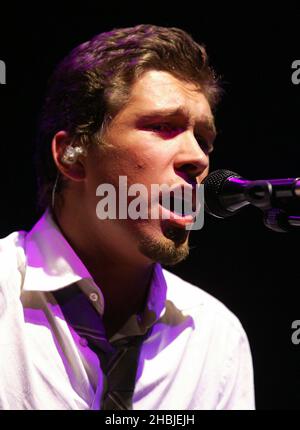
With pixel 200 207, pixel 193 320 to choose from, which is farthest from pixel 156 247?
pixel 193 320

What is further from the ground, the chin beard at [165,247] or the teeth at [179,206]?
the teeth at [179,206]

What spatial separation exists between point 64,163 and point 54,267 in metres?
0.36

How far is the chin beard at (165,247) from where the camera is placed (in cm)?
155

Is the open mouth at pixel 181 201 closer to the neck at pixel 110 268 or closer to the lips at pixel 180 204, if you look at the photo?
the lips at pixel 180 204

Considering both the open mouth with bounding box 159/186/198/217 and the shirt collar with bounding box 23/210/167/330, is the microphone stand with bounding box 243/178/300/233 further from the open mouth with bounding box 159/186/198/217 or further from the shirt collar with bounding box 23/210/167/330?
the shirt collar with bounding box 23/210/167/330

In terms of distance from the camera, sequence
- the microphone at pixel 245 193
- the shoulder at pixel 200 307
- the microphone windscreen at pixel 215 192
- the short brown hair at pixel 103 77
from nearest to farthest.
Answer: the microphone at pixel 245 193
the microphone windscreen at pixel 215 192
the short brown hair at pixel 103 77
the shoulder at pixel 200 307

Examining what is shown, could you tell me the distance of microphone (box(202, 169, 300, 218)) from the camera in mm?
1094

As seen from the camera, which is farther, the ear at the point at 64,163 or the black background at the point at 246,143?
the black background at the point at 246,143

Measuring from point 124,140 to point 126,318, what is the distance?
0.62 m

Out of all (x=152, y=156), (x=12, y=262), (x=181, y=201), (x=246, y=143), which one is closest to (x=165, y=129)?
(x=152, y=156)

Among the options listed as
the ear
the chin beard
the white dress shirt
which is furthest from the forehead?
the white dress shirt

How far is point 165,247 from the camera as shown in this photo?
5.08 ft

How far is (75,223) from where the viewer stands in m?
1.70

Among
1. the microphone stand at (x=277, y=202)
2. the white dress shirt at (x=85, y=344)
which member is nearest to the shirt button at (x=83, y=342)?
the white dress shirt at (x=85, y=344)
